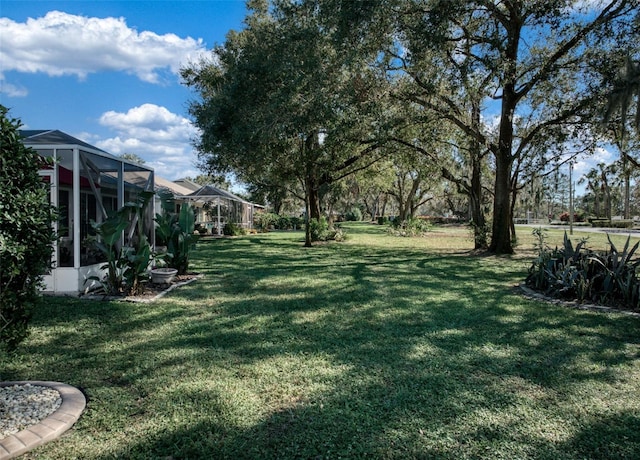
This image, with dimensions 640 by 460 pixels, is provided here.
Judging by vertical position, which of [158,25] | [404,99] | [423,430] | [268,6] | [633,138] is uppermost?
[268,6]

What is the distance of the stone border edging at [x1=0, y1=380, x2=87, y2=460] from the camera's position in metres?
2.33

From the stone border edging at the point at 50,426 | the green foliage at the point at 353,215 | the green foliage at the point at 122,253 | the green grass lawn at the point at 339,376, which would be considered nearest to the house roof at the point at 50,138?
the green foliage at the point at 122,253

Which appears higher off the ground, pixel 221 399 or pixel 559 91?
pixel 559 91

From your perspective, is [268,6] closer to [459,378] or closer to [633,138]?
[633,138]

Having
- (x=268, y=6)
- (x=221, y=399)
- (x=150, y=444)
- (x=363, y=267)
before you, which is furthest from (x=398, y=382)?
(x=268, y=6)

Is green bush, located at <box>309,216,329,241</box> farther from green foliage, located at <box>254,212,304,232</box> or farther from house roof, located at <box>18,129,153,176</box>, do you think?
green foliage, located at <box>254,212,304,232</box>

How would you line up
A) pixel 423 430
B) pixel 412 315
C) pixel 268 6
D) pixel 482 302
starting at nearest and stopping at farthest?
pixel 423 430 < pixel 412 315 < pixel 482 302 < pixel 268 6

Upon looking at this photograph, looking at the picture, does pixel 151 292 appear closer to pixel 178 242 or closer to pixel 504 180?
pixel 178 242

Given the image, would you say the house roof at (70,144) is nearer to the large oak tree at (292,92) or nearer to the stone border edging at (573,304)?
the large oak tree at (292,92)

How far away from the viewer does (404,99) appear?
11773 millimetres

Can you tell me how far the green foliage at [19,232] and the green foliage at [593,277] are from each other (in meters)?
7.21

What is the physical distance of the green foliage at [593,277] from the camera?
6141 mm

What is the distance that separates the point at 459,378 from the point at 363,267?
7.14 metres

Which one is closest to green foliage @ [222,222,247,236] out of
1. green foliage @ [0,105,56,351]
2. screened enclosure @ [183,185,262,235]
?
screened enclosure @ [183,185,262,235]
